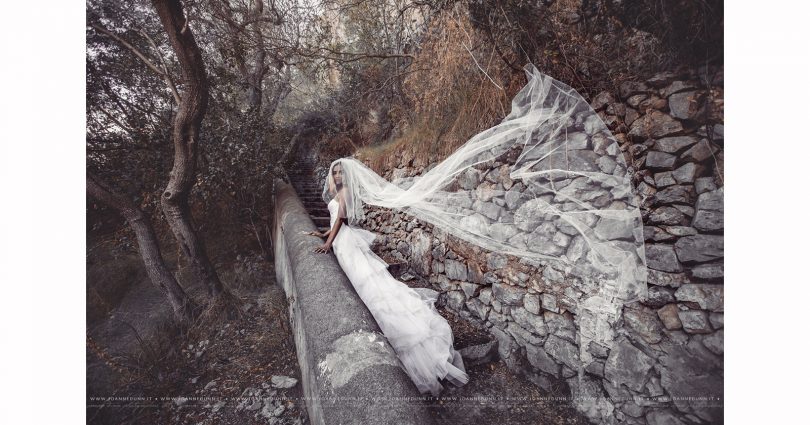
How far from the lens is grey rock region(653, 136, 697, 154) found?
57.2 inches

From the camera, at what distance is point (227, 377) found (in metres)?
2.41

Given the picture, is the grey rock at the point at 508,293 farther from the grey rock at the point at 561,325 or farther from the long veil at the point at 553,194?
the long veil at the point at 553,194

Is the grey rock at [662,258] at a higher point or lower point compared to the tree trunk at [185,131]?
lower

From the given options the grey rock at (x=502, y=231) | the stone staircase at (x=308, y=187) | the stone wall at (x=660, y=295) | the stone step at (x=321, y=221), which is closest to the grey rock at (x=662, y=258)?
the stone wall at (x=660, y=295)

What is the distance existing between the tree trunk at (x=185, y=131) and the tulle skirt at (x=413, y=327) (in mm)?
2072

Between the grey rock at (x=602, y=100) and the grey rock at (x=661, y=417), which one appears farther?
the grey rock at (x=602, y=100)

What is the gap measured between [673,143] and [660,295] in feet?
2.99

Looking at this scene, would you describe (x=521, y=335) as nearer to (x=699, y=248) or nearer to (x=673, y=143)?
(x=699, y=248)

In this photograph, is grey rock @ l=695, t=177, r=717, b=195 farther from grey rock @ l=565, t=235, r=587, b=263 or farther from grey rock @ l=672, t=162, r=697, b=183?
grey rock @ l=565, t=235, r=587, b=263

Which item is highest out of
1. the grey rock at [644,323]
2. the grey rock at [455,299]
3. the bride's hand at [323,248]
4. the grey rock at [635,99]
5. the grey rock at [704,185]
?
the grey rock at [635,99]

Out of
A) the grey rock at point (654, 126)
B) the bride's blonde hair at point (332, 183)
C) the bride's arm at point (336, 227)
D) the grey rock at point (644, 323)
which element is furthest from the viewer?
the bride's blonde hair at point (332, 183)

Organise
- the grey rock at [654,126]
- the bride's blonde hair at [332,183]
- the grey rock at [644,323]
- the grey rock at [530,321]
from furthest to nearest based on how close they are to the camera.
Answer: the bride's blonde hair at [332,183] → the grey rock at [530,321] → the grey rock at [644,323] → the grey rock at [654,126]

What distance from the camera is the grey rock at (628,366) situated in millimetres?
1704

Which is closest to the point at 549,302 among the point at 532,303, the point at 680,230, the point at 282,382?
the point at 532,303
